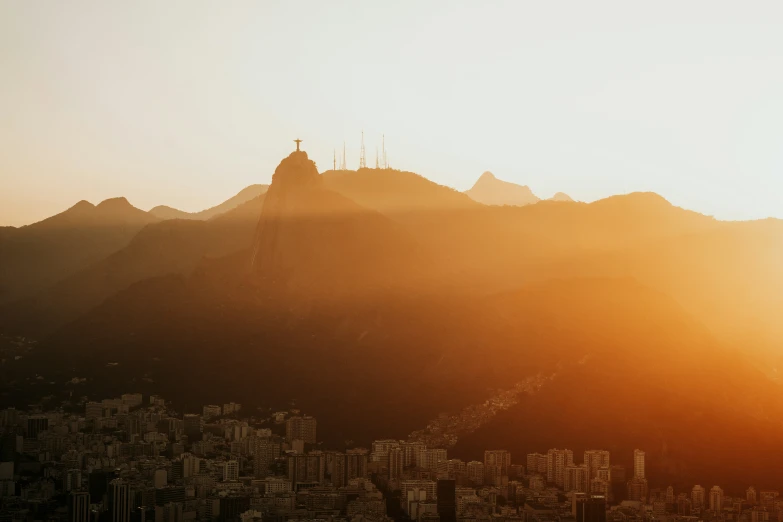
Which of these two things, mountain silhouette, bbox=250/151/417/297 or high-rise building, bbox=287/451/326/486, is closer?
high-rise building, bbox=287/451/326/486

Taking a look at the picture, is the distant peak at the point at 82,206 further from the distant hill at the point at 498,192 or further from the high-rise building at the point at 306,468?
the high-rise building at the point at 306,468

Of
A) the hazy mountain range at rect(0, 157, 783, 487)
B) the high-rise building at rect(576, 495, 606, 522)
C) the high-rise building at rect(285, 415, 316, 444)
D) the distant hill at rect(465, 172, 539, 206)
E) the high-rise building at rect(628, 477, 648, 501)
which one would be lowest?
the high-rise building at rect(576, 495, 606, 522)

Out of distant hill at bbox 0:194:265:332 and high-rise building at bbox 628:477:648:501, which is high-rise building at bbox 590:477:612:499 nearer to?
high-rise building at bbox 628:477:648:501

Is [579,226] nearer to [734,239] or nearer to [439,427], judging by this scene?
[734,239]

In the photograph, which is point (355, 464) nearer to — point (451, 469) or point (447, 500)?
point (451, 469)

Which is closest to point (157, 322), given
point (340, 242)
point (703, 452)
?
point (340, 242)

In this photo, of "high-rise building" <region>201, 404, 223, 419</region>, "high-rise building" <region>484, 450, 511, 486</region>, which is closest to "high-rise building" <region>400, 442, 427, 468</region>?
"high-rise building" <region>484, 450, 511, 486</region>

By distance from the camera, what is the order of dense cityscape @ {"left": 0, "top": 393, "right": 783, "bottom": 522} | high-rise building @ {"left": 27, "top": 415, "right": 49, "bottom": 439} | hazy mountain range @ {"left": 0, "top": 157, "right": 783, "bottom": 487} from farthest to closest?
high-rise building @ {"left": 27, "top": 415, "right": 49, "bottom": 439}
hazy mountain range @ {"left": 0, "top": 157, "right": 783, "bottom": 487}
dense cityscape @ {"left": 0, "top": 393, "right": 783, "bottom": 522}

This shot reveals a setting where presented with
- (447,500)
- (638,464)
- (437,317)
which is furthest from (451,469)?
(437,317)
